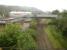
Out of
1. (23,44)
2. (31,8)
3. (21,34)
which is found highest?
(31,8)

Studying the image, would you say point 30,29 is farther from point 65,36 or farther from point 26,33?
point 65,36

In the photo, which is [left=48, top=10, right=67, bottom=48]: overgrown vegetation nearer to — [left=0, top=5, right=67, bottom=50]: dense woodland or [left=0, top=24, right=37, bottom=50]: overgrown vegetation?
[left=0, top=5, right=67, bottom=50]: dense woodland

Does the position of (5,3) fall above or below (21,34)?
above

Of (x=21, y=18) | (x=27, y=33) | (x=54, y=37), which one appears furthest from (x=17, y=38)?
(x=54, y=37)

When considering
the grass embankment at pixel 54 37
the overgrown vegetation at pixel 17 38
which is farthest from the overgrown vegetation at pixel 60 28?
the overgrown vegetation at pixel 17 38

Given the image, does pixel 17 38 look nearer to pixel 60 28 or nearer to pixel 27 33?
pixel 27 33

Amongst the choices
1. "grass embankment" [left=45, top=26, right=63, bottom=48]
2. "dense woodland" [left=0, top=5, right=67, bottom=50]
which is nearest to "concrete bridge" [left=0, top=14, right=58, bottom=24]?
"dense woodland" [left=0, top=5, right=67, bottom=50]

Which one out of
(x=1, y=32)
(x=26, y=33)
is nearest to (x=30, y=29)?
(x=26, y=33)

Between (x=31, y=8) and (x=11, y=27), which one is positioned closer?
(x=11, y=27)

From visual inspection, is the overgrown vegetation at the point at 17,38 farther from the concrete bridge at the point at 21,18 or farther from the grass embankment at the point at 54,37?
the grass embankment at the point at 54,37
